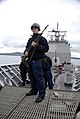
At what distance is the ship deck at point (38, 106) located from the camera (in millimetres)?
6172

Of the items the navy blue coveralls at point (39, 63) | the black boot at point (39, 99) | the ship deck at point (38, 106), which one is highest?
the navy blue coveralls at point (39, 63)

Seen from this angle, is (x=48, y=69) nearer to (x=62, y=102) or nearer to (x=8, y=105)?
(x=62, y=102)

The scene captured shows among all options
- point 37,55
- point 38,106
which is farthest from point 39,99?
point 37,55

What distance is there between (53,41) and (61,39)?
1.37 meters

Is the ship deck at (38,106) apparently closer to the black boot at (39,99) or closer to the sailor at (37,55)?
the black boot at (39,99)

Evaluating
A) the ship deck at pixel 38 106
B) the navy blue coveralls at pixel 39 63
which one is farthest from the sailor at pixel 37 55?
the ship deck at pixel 38 106

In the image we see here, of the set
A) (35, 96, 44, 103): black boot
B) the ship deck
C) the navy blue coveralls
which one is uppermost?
the navy blue coveralls

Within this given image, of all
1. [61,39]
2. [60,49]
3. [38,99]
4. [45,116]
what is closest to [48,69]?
[38,99]

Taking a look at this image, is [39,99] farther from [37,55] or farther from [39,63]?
[37,55]

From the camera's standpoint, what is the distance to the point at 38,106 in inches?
273

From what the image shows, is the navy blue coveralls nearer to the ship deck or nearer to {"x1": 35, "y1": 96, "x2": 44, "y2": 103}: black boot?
{"x1": 35, "y1": 96, "x2": 44, "y2": 103}: black boot

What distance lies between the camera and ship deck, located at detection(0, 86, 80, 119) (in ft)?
20.2

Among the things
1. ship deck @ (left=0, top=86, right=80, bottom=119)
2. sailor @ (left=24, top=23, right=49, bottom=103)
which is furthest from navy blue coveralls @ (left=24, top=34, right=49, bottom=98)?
ship deck @ (left=0, top=86, right=80, bottom=119)

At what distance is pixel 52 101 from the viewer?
7.60 m
